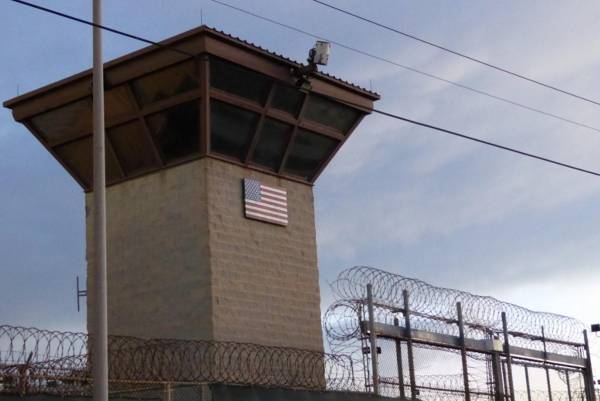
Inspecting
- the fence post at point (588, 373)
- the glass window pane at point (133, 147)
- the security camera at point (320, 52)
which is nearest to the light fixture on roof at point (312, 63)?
the security camera at point (320, 52)

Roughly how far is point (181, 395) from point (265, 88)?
729cm

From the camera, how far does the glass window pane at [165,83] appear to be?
24.5 metres

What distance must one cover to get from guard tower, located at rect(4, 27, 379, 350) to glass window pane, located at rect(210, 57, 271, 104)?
3cm

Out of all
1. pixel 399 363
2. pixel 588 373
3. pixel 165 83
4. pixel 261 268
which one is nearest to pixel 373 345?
pixel 399 363

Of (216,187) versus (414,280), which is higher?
(216,187)

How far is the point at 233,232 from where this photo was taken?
25.3m

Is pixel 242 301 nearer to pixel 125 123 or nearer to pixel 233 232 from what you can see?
pixel 233 232

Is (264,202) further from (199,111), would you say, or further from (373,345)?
(373,345)

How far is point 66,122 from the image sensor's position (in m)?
26.4

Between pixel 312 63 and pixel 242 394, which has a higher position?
pixel 312 63

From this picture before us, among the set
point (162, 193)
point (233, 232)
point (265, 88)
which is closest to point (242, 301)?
point (233, 232)

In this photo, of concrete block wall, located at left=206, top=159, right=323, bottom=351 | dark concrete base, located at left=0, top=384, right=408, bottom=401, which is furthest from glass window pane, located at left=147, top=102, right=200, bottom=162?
dark concrete base, located at left=0, top=384, right=408, bottom=401

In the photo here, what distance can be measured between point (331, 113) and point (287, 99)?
1.61 m

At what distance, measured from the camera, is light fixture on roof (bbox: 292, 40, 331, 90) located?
79.0ft
